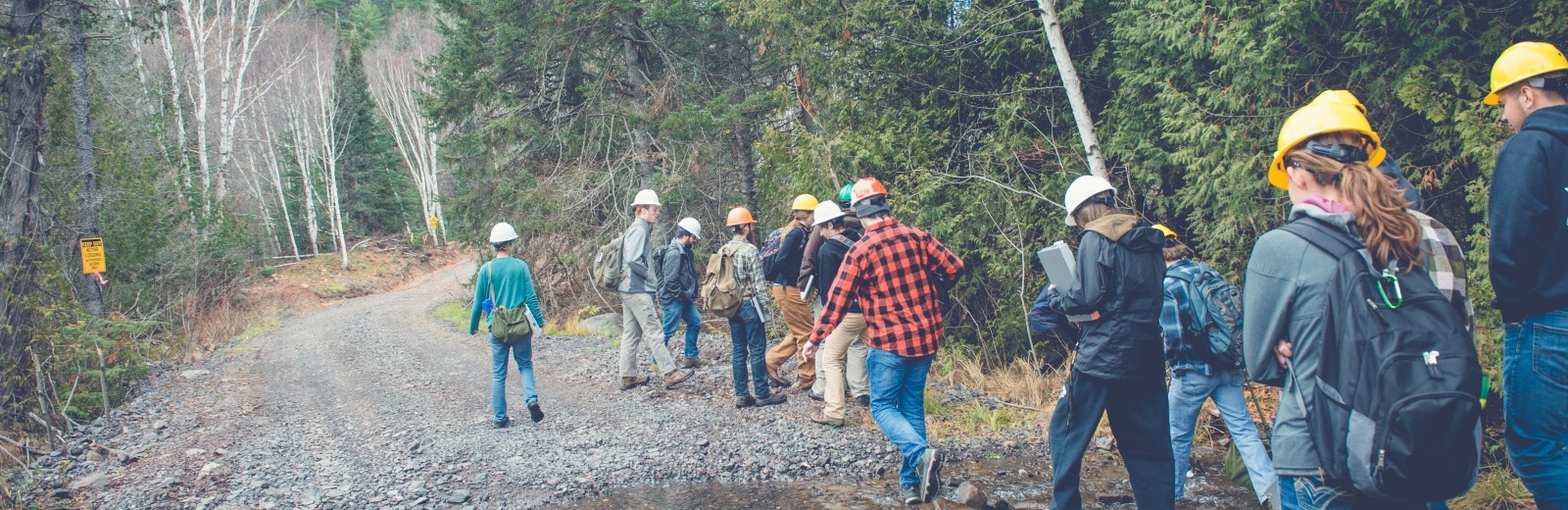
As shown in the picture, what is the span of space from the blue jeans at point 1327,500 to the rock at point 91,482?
7971 millimetres

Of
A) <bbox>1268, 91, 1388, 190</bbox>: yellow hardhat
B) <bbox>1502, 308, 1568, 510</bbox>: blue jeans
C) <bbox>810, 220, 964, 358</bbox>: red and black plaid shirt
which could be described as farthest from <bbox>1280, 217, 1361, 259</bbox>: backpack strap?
<bbox>810, 220, 964, 358</bbox>: red and black plaid shirt

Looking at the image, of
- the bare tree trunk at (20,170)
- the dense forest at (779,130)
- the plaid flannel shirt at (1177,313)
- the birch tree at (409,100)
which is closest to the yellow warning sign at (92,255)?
the dense forest at (779,130)

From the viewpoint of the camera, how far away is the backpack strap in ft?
7.39

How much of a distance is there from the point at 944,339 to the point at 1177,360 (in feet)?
16.4

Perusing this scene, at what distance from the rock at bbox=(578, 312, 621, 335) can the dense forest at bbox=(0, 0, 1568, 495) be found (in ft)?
3.66

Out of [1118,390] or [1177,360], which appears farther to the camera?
[1177,360]

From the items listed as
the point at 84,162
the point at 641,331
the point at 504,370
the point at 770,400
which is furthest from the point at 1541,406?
the point at 84,162

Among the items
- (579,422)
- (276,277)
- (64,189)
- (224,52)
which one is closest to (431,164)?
(276,277)

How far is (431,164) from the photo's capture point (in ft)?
121

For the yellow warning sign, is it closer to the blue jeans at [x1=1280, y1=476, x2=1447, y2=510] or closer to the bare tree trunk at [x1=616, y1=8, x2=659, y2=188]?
the bare tree trunk at [x1=616, y1=8, x2=659, y2=188]

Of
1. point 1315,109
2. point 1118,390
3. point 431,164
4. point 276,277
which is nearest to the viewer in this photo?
point 1315,109

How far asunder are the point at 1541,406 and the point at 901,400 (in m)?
2.94

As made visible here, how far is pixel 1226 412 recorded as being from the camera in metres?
4.63

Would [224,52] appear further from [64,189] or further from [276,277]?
[64,189]
